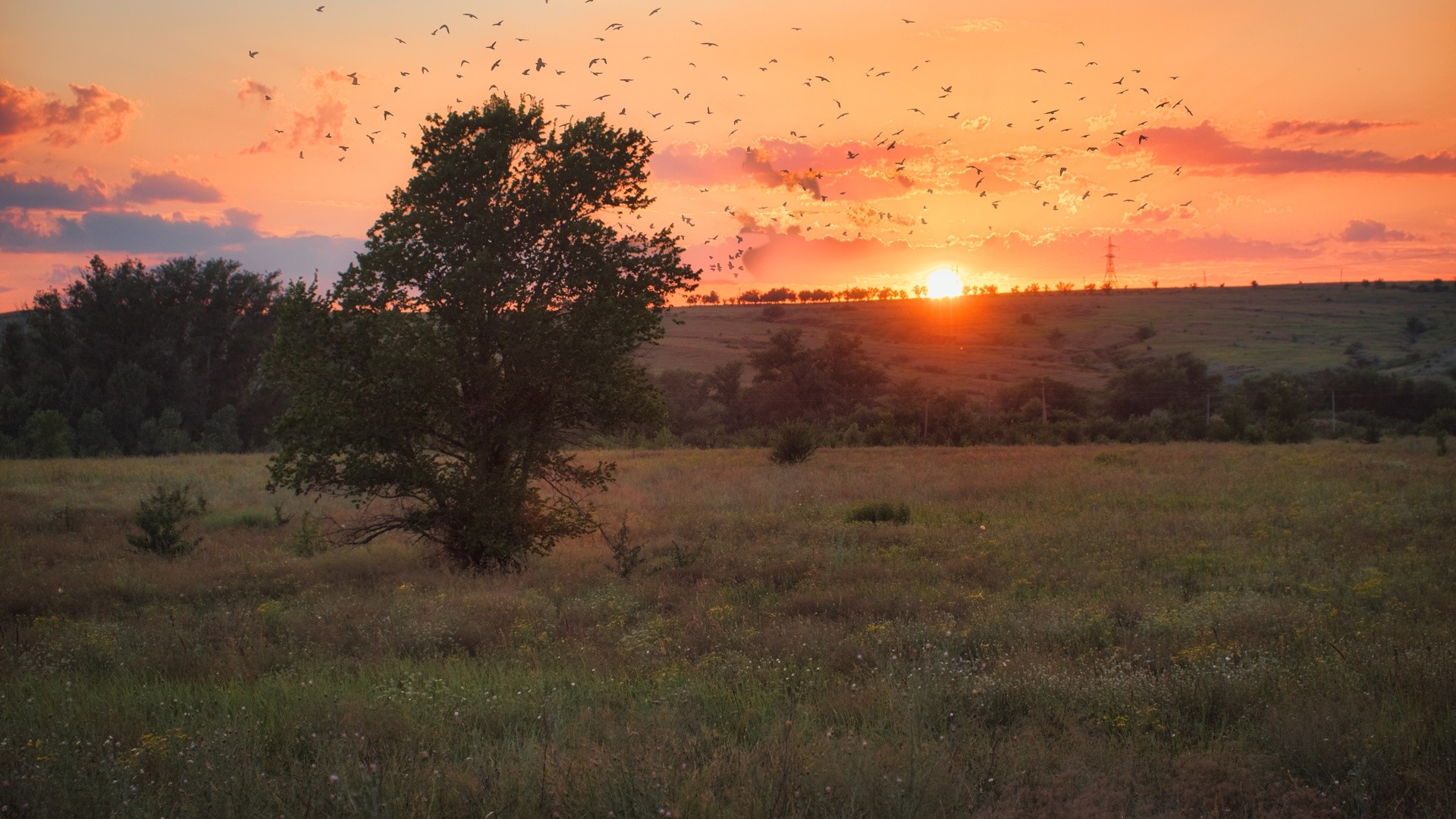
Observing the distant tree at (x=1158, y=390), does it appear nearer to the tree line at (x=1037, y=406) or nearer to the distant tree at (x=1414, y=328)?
the tree line at (x=1037, y=406)

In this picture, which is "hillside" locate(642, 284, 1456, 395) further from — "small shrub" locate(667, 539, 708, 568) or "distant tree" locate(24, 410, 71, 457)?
"small shrub" locate(667, 539, 708, 568)

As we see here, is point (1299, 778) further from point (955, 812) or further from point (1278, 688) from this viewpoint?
point (955, 812)

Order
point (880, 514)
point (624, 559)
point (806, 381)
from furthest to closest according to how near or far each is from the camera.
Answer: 1. point (806, 381)
2. point (880, 514)
3. point (624, 559)

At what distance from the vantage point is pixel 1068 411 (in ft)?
194

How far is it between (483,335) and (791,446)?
65.2 ft

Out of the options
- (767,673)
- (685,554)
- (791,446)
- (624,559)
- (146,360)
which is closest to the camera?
(767,673)

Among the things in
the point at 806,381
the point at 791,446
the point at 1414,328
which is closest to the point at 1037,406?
the point at 806,381

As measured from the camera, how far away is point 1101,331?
105 meters

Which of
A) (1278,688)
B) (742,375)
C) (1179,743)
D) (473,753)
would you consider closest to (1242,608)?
(1278,688)

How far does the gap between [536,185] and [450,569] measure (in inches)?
259

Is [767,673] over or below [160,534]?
over

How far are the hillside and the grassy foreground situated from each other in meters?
62.1

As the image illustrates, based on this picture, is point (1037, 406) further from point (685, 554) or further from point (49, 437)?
point (49, 437)

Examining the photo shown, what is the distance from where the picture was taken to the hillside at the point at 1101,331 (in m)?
82.6
